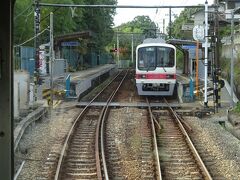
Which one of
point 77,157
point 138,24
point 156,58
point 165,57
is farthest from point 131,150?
point 138,24

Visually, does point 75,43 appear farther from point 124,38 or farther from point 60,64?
point 124,38

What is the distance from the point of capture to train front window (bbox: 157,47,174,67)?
83.4ft

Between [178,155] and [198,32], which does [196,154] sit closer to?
[178,155]

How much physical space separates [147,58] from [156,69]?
2.51 ft

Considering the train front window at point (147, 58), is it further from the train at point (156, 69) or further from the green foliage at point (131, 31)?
the green foliage at point (131, 31)

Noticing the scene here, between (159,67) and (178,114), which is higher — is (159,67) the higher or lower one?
the higher one

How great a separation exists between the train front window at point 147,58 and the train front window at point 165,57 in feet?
0.84

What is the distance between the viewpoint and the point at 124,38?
109 meters

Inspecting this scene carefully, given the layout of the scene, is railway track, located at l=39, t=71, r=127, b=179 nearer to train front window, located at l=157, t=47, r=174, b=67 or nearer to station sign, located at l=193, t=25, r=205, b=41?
station sign, located at l=193, t=25, r=205, b=41

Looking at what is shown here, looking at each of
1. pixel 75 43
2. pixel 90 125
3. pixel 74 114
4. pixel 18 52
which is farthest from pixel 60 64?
pixel 90 125

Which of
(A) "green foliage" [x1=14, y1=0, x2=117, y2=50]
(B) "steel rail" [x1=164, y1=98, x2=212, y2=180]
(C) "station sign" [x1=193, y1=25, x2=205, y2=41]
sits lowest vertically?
(B) "steel rail" [x1=164, y1=98, x2=212, y2=180]

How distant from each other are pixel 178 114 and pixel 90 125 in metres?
4.66

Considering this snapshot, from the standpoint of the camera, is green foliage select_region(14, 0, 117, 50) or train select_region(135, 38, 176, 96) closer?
train select_region(135, 38, 176, 96)

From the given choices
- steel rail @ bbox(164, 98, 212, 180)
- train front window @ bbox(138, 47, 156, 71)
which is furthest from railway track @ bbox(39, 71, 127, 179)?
train front window @ bbox(138, 47, 156, 71)
